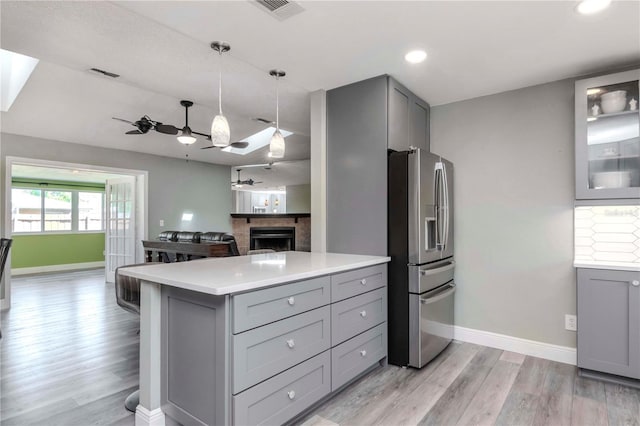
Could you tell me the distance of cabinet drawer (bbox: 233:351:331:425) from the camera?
1.62 m

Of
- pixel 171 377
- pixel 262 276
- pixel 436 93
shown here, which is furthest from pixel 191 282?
pixel 436 93

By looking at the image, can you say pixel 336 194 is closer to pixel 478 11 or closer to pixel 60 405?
pixel 478 11

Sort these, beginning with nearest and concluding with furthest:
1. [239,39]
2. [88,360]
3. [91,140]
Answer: [239,39], [88,360], [91,140]

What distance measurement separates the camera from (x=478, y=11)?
1.95 metres

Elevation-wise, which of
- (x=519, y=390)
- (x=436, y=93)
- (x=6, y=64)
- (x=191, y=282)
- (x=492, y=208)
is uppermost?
(x=6, y=64)

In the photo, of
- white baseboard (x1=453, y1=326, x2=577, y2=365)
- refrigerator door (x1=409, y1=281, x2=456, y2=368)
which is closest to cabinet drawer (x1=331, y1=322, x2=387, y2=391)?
refrigerator door (x1=409, y1=281, x2=456, y2=368)

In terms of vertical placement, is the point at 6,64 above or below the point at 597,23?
above

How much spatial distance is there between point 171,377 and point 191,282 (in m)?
0.63

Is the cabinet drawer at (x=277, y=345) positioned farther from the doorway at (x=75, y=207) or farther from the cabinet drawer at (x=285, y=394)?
the doorway at (x=75, y=207)

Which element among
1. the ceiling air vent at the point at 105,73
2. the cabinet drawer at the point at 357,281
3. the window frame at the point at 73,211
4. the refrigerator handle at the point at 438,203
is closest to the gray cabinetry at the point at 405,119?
the refrigerator handle at the point at 438,203

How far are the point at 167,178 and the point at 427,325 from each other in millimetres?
5779

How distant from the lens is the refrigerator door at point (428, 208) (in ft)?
8.60

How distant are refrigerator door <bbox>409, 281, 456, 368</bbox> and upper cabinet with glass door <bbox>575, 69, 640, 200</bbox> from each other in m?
1.33

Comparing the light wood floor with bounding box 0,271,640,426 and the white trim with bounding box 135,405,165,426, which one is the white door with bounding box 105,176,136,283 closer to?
the light wood floor with bounding box 0,271,640,426
